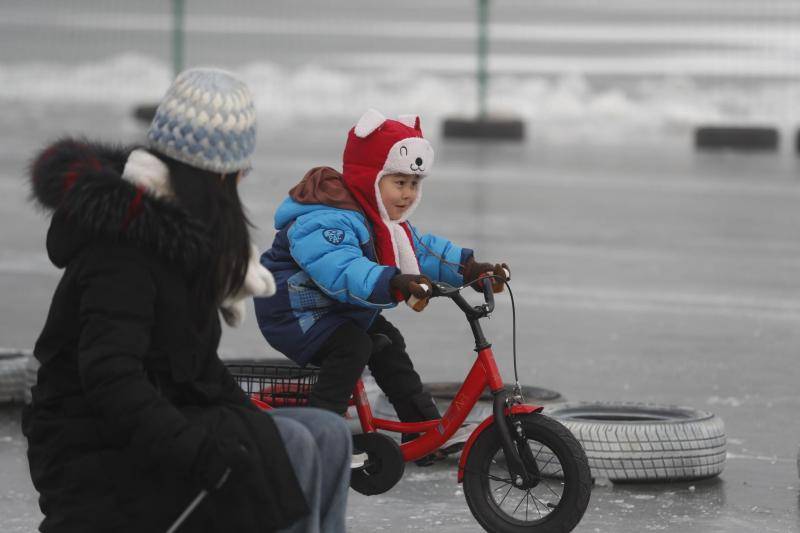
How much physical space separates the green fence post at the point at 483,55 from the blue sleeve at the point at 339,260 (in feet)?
67.9

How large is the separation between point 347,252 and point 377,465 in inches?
25.6

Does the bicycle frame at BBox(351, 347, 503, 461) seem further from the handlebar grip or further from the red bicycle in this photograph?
the handlebar grip

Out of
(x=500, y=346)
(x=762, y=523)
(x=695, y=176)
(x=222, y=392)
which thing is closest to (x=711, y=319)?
(x=500, y=346)

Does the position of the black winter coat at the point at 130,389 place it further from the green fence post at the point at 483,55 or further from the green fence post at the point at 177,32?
the green fence post at the point at 177,32

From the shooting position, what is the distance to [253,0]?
29.5 meters

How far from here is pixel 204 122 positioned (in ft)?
10.4

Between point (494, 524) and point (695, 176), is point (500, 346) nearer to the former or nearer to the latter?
point (494, 524)

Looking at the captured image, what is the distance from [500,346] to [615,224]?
19.0ft

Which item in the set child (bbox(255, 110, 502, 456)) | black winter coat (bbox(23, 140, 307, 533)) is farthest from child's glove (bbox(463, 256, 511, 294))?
black winter coat (bbox(23, 140, 307, 533))

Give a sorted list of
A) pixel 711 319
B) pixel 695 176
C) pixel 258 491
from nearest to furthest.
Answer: pixel 258 491, pixel 711 319, pixel 695 176

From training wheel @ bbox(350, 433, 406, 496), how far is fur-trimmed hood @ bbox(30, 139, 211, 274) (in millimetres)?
1718

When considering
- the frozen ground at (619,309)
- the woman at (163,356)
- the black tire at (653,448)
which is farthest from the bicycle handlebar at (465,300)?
the woman at (163,356)

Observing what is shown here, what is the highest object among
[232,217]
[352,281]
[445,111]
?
[232,217]

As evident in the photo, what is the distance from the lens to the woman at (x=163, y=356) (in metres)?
2.98
